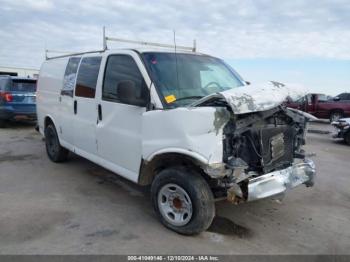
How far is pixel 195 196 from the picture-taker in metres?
3.79

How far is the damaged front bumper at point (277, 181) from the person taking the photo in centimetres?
378

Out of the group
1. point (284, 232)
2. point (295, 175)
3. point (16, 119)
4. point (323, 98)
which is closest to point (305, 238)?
point (284, 232)

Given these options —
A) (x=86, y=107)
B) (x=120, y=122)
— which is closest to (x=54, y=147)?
(x=86, y=107)

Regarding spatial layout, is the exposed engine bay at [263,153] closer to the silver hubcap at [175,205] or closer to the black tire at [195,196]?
the black tire at [195,196]

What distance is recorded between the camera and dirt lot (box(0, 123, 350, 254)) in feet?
12.6

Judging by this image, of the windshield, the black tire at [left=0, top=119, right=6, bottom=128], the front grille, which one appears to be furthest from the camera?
the black tire at [left=0, top=119, right=6, bottom=128]

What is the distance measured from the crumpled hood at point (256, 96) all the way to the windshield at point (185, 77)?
47 cm

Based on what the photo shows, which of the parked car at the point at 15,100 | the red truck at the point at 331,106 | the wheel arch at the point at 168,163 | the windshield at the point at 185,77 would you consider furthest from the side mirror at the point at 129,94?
the red truck at the point at 331,106

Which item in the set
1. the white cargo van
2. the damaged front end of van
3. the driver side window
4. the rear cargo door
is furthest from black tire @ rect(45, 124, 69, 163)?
the damaged front end of van

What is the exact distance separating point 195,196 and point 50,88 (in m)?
4.47

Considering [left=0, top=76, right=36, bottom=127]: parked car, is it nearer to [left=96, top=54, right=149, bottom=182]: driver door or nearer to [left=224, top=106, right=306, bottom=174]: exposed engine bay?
[left=96, top=54, right=149, bottom=182]: driver door

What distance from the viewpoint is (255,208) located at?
16.5 feet

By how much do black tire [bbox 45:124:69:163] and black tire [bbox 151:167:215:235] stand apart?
12.1 ft

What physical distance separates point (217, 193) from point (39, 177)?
365 centimetres
